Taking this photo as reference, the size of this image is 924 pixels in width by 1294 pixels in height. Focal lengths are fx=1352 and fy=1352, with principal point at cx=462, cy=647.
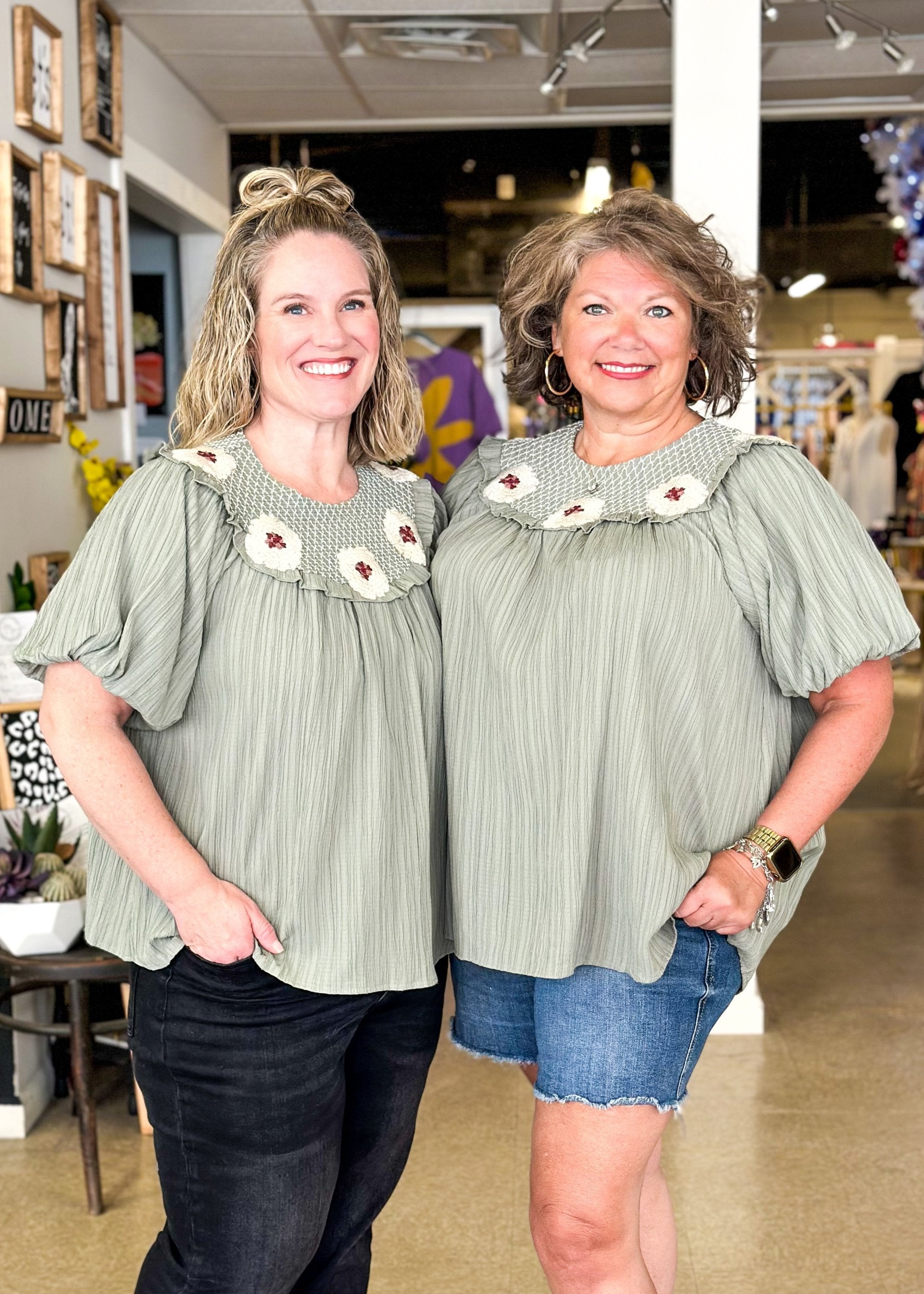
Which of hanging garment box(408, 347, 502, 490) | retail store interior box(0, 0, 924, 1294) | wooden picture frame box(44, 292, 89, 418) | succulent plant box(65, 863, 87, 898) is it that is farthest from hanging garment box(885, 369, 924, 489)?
succulent plant box(65, 863, 87, 898)

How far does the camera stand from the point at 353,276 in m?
1.72

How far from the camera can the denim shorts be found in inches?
66.2

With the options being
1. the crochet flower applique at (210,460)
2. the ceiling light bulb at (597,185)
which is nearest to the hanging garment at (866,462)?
the ceiling light bulb at (597,185)

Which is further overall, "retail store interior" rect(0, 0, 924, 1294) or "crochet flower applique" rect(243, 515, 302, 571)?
"retail store interior" rect(0, 0, 924, 1294)

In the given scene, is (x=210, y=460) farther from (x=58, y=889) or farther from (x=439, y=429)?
(x=439, y=429)

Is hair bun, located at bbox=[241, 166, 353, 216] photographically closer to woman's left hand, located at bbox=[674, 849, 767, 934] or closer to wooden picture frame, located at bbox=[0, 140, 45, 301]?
woman's left hand, located at bbox=[674, 849, 767, 934]

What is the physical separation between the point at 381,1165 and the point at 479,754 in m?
0.60

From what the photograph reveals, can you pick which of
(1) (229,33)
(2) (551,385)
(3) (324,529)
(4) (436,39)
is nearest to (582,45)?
(4) (436,39)

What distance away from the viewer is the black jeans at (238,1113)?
160 centimetres

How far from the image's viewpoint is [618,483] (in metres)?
1.80

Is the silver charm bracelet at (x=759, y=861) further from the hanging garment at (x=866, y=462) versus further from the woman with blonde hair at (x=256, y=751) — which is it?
the hanging garment at (x=866, y=462)

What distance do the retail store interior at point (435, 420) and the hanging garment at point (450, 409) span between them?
1cm

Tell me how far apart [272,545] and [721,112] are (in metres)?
2.35

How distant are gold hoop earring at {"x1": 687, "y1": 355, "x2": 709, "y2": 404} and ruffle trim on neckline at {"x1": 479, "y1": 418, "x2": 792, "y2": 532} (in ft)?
0.31
